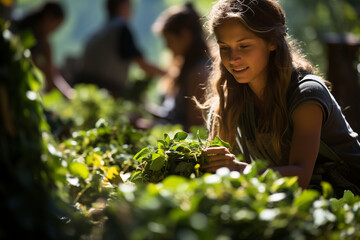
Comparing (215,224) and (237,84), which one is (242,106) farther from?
(215,224)

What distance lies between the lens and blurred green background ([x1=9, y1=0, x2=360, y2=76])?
29.0 ft

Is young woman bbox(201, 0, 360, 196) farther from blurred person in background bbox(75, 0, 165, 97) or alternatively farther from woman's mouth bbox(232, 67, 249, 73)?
blurred person in background bbox(75, 0, 165, 97)

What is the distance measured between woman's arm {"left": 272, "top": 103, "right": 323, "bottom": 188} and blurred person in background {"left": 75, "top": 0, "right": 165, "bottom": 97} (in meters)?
4.30

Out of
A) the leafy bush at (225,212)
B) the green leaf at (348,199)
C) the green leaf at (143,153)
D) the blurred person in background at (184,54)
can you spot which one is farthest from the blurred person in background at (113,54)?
the leafy bush at (225,212)

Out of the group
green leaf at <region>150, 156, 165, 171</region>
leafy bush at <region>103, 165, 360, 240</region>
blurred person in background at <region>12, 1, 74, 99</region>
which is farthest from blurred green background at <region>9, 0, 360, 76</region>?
leafy bush at <region>103, 165, 360, 240</region>

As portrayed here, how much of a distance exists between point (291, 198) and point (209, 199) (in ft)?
0.93

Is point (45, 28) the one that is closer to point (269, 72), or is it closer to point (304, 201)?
point (269, 72)

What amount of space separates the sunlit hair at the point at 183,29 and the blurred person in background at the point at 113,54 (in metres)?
1.28

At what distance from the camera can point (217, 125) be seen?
2535 mm

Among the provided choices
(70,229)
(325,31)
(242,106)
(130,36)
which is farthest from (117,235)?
(325,31)

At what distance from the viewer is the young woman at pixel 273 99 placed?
2.21m

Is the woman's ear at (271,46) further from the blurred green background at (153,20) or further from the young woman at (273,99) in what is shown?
the blurred green background at (153,20)

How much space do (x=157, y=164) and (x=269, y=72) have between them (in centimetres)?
84

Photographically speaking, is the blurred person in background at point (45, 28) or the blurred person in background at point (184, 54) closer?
the blurred person in background at point (184, 54)
